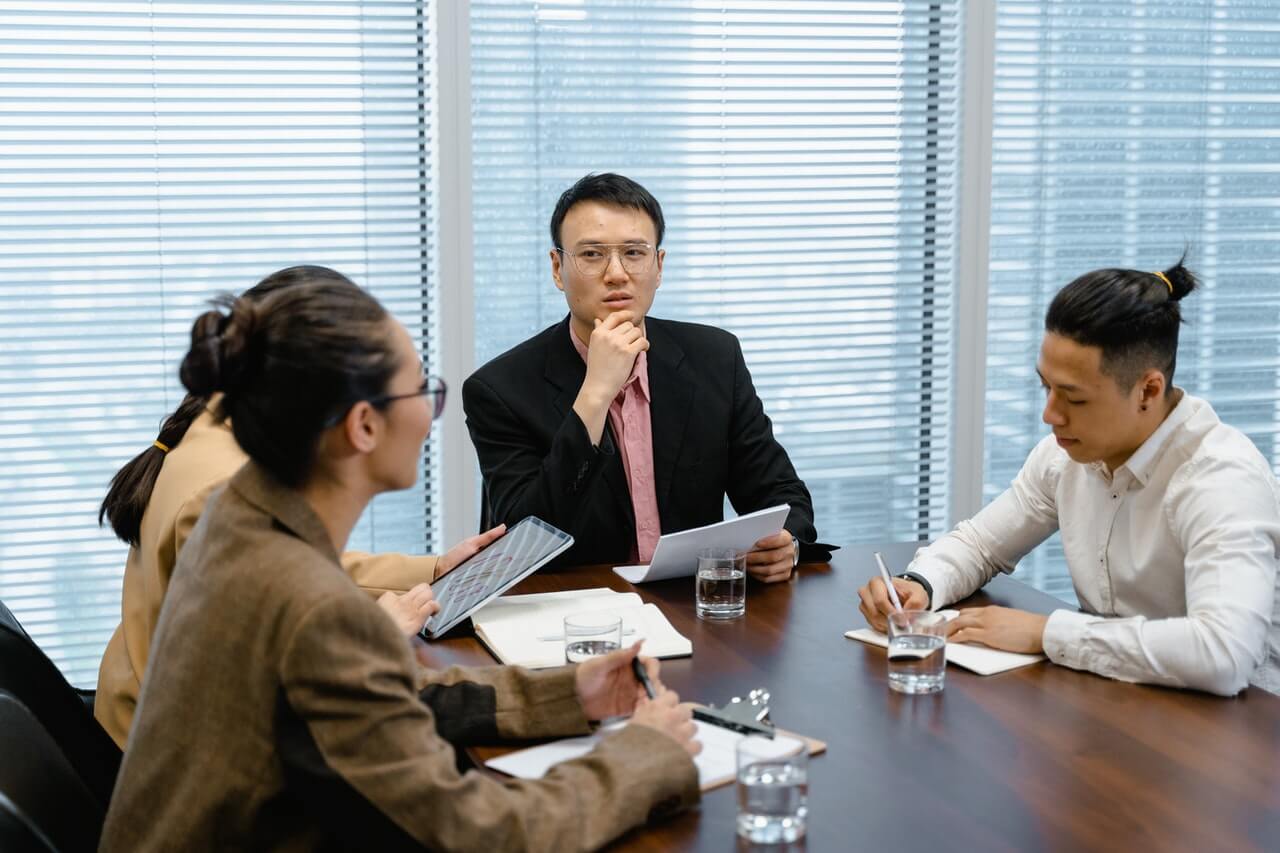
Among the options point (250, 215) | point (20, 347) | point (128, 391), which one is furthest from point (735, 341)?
point (20, 347)

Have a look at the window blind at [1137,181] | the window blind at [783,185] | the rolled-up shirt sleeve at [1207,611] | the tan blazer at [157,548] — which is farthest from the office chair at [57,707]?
the window blind at [1137,181]

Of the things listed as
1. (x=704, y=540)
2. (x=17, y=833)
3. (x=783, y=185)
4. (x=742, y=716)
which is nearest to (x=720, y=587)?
(x=704, y=540)

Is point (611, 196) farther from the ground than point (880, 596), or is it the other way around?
point (611, 196)

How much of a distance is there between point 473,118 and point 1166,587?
2156mm

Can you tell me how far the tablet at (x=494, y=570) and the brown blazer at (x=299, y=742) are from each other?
0.66 m

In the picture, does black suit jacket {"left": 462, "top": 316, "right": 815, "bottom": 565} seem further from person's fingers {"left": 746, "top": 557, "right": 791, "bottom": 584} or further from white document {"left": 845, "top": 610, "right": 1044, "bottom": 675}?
white document {"left": 845, "top": 610, "right": 1044, "bottom": 675}

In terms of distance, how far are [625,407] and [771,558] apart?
60cm

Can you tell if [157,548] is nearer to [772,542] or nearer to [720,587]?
[720,587]

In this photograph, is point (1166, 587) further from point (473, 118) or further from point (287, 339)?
point (473, 118)

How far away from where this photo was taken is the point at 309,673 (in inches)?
46.2

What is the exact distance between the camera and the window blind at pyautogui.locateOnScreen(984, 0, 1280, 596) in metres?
3.85

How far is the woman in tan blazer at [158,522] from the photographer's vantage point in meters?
1.82

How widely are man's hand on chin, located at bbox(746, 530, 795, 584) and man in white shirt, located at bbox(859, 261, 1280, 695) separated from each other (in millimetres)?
224

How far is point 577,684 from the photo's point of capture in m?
1.54
